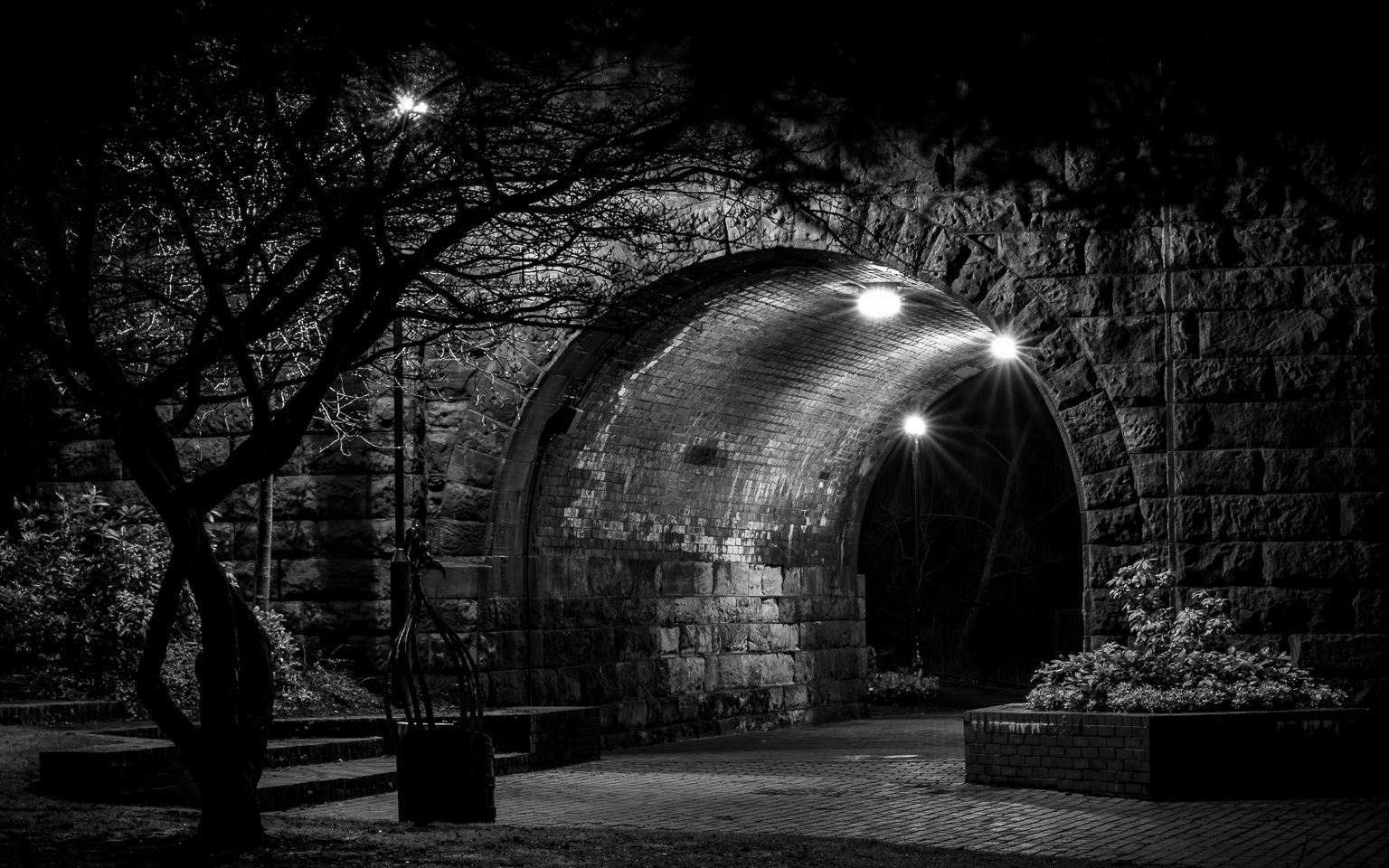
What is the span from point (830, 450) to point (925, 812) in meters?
10.2

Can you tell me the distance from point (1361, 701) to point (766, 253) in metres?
6.04

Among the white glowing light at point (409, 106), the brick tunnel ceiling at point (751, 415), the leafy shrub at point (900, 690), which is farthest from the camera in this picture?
the leafy shrub at point (900, 690)

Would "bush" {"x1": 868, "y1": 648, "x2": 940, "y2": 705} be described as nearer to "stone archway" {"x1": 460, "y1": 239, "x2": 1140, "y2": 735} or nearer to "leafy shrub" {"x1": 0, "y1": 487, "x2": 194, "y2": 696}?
"stone archway" {"x1": 460, "y1": 239, "x2": 1140, "y2": 735}

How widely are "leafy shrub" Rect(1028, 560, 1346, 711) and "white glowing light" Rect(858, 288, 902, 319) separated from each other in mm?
4504

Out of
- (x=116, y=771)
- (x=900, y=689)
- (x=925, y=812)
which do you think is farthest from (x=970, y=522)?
(x=116, y=771)

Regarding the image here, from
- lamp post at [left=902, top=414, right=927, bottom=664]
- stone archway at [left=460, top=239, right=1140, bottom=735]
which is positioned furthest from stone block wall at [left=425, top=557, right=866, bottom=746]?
lamp post at [left=902, top=414, right=927, bottom=664]

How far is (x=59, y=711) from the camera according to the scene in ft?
42.7

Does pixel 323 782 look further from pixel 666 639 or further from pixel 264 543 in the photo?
pixel 666 639

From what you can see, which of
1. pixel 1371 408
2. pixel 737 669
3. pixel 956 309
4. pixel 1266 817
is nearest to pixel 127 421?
pixel 1266 817

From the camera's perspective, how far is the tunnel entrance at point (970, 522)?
33375 mm

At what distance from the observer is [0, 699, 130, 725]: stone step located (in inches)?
497

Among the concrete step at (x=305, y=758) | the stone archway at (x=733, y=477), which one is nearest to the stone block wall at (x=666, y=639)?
the stone archway at (x=733, y=477)

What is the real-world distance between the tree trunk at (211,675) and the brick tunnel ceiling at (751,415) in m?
6.93

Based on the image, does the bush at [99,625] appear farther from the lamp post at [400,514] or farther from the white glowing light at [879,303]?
the white glowing light at [879,303]
